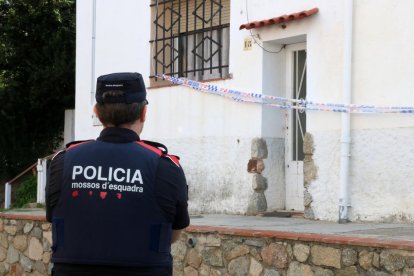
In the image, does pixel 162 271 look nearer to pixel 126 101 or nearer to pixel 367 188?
pixel 126 101

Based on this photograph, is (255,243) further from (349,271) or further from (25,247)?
(25,247)

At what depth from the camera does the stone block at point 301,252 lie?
602 cm

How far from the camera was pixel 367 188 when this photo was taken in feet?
25.6

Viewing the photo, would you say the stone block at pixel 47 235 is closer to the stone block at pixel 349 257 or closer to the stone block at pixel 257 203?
the stone block at pixel 257 203

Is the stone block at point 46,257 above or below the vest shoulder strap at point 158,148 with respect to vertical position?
below

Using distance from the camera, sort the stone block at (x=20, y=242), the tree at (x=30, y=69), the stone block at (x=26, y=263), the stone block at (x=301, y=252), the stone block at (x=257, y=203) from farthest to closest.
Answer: the tree at (x=30, y=69) → the stone block at (x=20, y=242) → the stone block at (x=26, y=263) → the stone block at (x=257, y=203) → the stone block at (x=301, y=252)

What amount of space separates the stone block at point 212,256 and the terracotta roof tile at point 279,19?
312 cm

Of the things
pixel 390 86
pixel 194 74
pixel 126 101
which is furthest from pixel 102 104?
pixel 194 74

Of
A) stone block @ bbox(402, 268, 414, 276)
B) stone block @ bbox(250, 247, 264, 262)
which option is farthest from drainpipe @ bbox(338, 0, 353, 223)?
stone block @ bbox(402, 268, 414, 276)

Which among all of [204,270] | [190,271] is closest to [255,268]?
[204,270]

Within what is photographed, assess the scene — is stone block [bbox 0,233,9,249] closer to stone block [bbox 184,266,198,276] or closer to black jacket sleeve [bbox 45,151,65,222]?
stone block [bbox 184,266,198,276]

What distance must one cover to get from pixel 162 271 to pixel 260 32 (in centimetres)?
650

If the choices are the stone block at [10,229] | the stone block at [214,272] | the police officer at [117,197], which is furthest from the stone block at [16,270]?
the police officer at [117,197]

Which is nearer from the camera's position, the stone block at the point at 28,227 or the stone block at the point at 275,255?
the stone block at the point at 275,255
